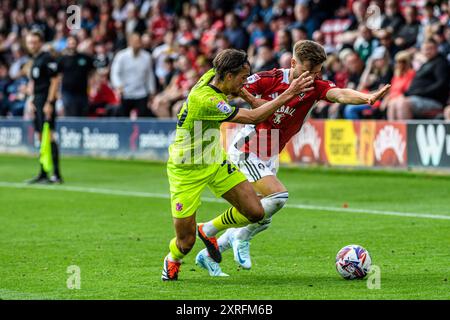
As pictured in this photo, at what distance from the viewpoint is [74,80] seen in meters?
23.3

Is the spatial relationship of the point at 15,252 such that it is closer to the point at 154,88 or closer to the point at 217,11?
the point at 154,88

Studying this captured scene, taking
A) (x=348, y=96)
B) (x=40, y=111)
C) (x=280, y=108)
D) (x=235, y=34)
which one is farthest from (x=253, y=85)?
(x=235, y=34)

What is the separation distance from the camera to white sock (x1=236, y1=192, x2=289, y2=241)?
30.1 feet

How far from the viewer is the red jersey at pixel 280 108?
938cm

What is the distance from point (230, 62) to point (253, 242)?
3.01m

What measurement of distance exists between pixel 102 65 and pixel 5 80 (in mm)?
5220

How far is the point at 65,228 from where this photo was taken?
12086 millimetres

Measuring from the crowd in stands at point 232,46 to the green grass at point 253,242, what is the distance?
1870mm

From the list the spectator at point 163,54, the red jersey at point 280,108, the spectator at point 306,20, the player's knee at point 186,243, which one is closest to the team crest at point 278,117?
the red jersey at point 280,108

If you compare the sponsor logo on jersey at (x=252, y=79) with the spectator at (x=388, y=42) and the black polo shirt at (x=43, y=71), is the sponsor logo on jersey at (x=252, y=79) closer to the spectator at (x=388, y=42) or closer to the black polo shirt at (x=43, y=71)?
the black polo shirt at (x=43, y=71)

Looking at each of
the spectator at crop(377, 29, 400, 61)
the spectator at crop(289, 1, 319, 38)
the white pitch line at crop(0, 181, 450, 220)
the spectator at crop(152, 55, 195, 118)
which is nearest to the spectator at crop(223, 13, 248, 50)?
the spectator at crop(152, 55, 195, 118)

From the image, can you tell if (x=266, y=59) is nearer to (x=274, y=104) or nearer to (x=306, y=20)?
(x=306, y=20)

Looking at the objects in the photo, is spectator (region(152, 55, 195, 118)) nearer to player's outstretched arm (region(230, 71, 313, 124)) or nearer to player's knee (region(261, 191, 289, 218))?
player's knee (region(261, 191, 289, 218))
